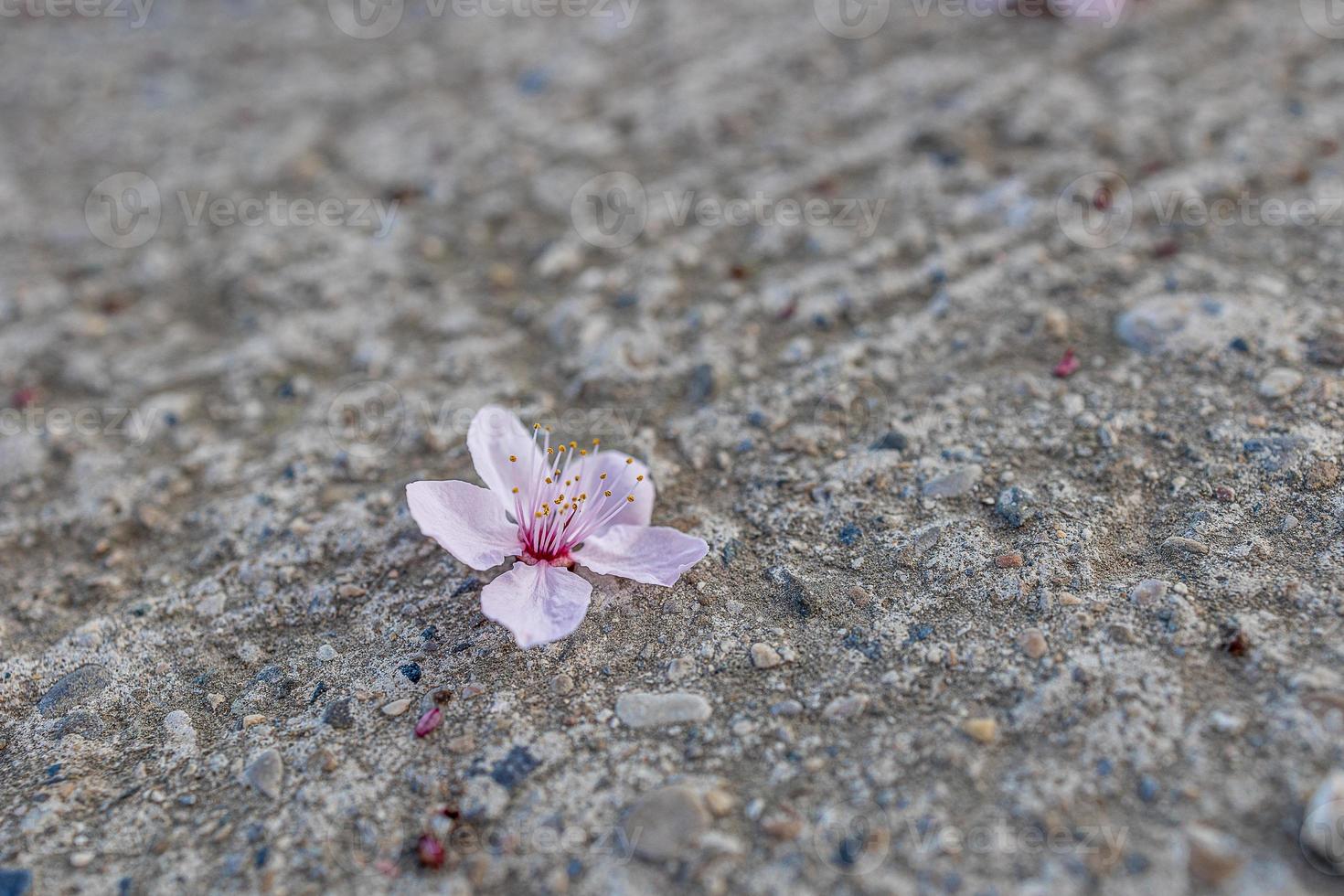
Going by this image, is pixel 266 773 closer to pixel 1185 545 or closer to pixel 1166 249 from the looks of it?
pixel 1185 545

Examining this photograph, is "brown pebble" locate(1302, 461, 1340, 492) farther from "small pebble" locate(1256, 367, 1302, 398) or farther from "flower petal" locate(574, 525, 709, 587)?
"flower petal" locate(574, 525, 709, 587)

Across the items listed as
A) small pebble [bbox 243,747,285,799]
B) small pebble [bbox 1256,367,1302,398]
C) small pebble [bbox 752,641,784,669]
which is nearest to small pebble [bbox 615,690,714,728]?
small pebble [bbox 752,641,784,669]

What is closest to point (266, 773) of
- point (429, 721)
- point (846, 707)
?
point (429, 721)

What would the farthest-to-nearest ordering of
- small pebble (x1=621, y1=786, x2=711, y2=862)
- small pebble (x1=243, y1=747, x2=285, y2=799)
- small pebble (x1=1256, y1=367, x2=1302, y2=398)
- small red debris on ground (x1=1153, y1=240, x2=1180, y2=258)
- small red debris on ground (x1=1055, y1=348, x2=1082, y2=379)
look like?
small red debris on ground (x1=1153, y1=240, x2=1180, y2=258) < small red debris on ground (x1=1055, y1=348, x2=1082, y2=379) < small pebble (x1=1256, y1=367, x2=1302, y2=398) < small pebble (x1=243, y1=747, x2=285, y2=799) < small pebble (x1=621, y1=786, x2=711, y2=862)

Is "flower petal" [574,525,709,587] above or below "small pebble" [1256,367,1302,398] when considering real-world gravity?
above

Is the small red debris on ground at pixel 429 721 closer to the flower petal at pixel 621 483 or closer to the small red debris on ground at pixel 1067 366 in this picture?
Answer: the flower petal at pixel 621 483

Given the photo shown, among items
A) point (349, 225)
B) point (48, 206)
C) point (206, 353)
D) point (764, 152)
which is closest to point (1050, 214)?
point (764, 152)

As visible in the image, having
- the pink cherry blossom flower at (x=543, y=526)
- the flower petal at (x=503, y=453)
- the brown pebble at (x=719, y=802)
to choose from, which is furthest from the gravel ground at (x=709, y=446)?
the flower petal at (x=503, y=453)

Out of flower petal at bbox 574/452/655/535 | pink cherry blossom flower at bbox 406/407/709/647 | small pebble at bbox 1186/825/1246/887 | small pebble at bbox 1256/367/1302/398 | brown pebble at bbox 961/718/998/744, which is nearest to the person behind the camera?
small pebble at bbox 1186/825/1246/887

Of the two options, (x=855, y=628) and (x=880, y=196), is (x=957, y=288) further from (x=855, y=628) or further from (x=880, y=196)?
(x=855, y=628)
